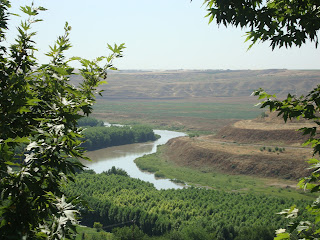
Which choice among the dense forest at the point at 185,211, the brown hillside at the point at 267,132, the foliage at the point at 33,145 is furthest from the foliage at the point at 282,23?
the brown hillside at the point at 267,132

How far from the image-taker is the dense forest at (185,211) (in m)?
32.1

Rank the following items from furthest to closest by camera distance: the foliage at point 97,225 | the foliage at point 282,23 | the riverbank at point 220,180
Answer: the riverbank at point 220,180, the foliage at point 97,225, the foliage at point 282,23

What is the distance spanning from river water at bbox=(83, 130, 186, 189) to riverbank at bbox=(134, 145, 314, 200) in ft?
5.73

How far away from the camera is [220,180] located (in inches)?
2061

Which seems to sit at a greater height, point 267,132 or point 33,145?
point 33,145

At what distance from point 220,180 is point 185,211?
1611cm

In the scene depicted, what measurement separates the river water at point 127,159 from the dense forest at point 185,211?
6248 mm

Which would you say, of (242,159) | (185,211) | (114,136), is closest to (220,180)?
(242,159)

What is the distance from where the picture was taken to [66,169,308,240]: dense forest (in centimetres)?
3212

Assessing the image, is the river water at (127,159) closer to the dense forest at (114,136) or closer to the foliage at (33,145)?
the dense forest at (114,136)

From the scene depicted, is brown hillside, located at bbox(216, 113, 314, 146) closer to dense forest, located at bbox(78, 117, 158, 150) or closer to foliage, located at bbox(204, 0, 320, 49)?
dense forest, located at bbox(78, 117, 158, 150)

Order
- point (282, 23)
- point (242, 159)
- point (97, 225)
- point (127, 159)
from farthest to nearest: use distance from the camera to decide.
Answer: point (127, 159), point (242, 159), point (97, 225), point (282, 23)

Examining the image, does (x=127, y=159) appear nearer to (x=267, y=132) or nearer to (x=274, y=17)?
(x=267, y=132)

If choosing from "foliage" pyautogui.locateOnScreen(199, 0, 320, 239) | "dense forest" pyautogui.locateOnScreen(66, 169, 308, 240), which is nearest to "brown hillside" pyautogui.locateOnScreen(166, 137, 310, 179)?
"dense forest" pyautogui.locateOnScreen(66, 169, 308, 240)
